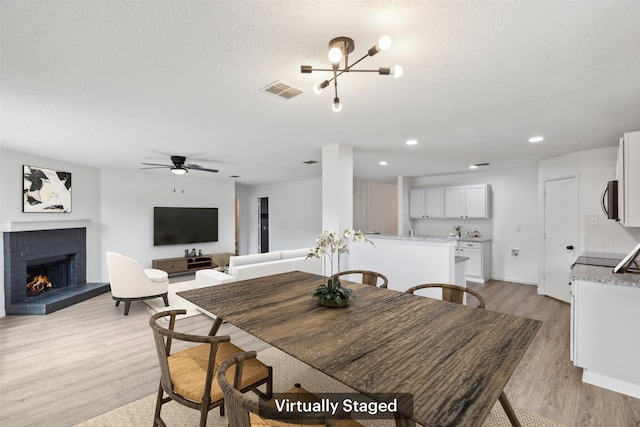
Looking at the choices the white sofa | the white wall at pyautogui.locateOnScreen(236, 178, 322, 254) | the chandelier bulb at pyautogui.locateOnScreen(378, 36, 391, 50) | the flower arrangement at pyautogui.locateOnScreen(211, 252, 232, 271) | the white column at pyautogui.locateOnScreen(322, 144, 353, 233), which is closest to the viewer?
the chandelier bulb at pyautogui.locateOnScreen(378, 36, 391, 50)

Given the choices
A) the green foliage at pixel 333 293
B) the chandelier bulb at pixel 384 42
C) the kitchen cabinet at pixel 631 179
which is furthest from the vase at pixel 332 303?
the kitchen cabinet at pixel 631 179

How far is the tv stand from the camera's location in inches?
257

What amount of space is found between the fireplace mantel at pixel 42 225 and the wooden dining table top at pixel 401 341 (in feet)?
12.9

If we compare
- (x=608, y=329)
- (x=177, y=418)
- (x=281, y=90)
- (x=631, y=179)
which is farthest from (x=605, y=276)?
(x=177, y=418)

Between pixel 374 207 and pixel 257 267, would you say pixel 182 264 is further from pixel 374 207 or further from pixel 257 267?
pixel 374 207

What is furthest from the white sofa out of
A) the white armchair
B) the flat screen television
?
the flat screen television

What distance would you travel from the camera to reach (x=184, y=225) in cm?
708

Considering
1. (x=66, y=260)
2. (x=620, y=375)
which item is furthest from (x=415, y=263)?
(x=66, y=260)

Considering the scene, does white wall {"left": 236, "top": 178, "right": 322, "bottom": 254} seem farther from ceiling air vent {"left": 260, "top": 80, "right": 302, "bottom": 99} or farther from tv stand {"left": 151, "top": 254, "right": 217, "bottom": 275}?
ceiling air vent {"left": 260, "top": 80, "right": 302, "bottom": 99}

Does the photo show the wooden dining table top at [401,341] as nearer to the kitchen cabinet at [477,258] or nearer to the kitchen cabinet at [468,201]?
the kitchen cabinet at [477,258]

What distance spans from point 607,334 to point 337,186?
304 cm

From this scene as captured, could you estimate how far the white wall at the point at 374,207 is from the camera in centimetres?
796

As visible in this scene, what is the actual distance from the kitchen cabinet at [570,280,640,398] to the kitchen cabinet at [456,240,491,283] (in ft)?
12.0

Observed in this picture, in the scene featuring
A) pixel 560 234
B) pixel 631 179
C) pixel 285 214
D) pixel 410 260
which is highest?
pixel 631 179
